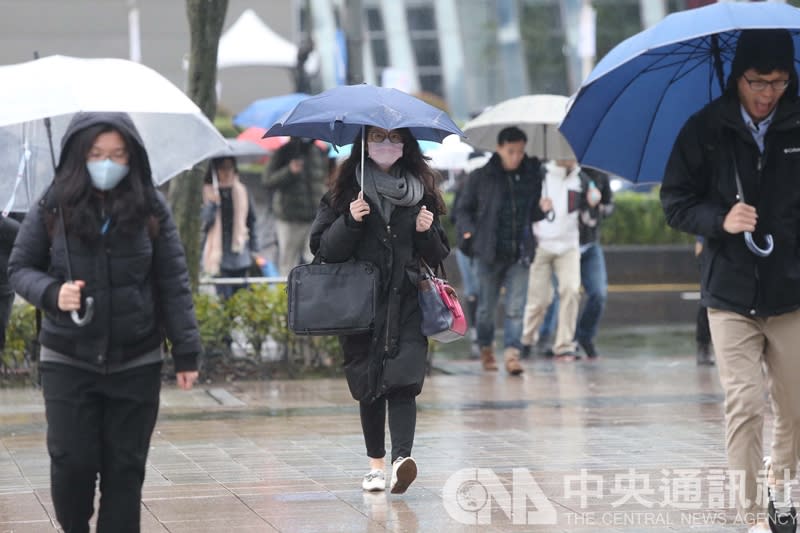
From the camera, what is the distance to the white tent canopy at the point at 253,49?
24141mm

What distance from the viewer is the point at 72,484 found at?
5.01 metres

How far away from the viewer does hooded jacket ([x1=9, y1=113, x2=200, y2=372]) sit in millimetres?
4926

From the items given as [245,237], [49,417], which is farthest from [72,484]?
[245,237]

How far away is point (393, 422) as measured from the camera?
6.95 metres

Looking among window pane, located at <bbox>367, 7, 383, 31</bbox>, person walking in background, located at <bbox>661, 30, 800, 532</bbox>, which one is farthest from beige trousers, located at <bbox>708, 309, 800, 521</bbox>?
window pane, located at <bbox>367, 7, 383, 31</bbox>

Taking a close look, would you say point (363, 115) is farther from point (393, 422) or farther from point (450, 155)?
point (450, 155)

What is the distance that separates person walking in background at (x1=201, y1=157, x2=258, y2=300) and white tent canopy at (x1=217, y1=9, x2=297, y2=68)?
34.8ft

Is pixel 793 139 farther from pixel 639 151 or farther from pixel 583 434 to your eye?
pixel 583 434

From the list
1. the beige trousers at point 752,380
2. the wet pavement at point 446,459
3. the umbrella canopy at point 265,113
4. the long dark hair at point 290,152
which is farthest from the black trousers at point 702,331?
the beige trousers at point 752,380

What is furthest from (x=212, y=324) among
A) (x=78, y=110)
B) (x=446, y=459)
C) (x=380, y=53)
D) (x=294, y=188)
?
(x=380, y=53)

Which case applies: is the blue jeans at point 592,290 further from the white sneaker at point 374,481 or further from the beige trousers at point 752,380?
the beige trousers at point 752,380

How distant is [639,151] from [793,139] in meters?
1.09

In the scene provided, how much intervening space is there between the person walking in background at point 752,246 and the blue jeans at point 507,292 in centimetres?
613

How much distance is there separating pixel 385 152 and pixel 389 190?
201 millimetres
